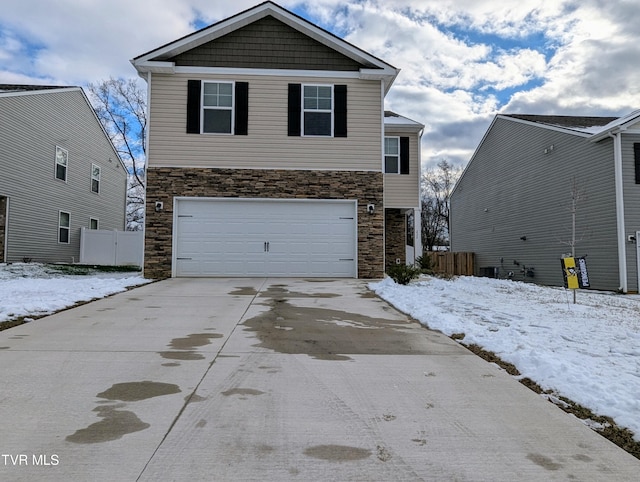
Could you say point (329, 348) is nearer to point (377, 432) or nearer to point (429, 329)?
point (429, 329)

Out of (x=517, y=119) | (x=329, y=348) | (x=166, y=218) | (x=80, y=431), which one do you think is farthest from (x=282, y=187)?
(x=517, y=119)

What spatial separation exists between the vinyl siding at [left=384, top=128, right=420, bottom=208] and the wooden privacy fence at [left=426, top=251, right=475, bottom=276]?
6907mm

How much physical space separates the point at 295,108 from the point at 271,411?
37.0ft

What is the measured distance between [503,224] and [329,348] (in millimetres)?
17991

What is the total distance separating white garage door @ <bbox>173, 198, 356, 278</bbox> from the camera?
1323 cm

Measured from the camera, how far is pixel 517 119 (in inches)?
781

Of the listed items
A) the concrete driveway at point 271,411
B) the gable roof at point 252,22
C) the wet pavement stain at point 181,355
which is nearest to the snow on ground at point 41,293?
the concrete driveway at point 271,411

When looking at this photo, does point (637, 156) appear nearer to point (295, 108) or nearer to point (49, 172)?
point (295, 108)

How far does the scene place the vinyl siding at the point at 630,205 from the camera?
14.3 meters

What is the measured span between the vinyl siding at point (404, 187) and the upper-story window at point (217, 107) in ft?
18.5

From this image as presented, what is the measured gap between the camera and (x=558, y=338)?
565 cm

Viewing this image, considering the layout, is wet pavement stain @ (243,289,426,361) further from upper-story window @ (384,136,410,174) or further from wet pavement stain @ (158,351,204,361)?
Answer: upper-story window @ (384,136,410,174)

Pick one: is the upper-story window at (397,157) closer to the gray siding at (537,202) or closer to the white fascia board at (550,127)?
the white fascia board at (550,127)

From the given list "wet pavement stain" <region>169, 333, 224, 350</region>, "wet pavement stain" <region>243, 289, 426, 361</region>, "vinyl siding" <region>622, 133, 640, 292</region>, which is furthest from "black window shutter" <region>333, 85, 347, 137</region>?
"wet pavement stain" <region>169, 333, 224, 350</region>
